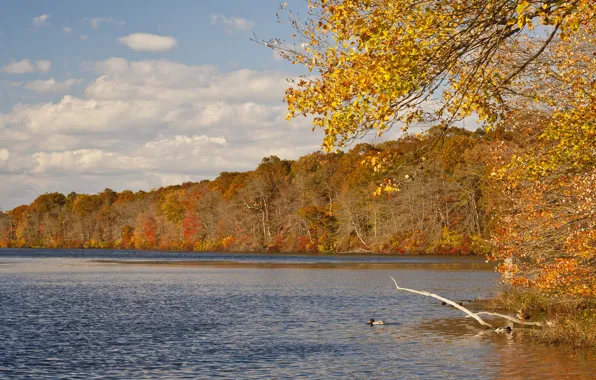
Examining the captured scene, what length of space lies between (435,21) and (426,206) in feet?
288

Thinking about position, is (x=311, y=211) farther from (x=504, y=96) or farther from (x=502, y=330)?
(x=504, y=96)

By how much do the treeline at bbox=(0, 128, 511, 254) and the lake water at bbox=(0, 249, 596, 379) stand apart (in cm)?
2330

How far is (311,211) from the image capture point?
12062 centimetres

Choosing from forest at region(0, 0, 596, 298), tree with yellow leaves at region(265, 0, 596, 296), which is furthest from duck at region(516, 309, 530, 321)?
tree with yellow leaves at region(265, 0, 596, 296)

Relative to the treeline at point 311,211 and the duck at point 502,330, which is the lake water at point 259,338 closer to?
the duck at point 502,330

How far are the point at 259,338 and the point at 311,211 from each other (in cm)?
9559

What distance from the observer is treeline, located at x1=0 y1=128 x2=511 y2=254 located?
95.8 meters

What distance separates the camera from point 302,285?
161 ft

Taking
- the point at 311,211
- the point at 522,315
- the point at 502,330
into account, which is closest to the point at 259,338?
the point at 502,330

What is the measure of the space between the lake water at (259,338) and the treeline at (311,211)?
23299mm

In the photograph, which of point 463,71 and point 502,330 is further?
point 502,330

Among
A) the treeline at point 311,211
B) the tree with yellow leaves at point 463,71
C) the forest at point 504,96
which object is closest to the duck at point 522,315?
the forest at point 504,96

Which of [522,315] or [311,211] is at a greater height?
[311,211]

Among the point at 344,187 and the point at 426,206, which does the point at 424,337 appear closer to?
the point at 426,206
